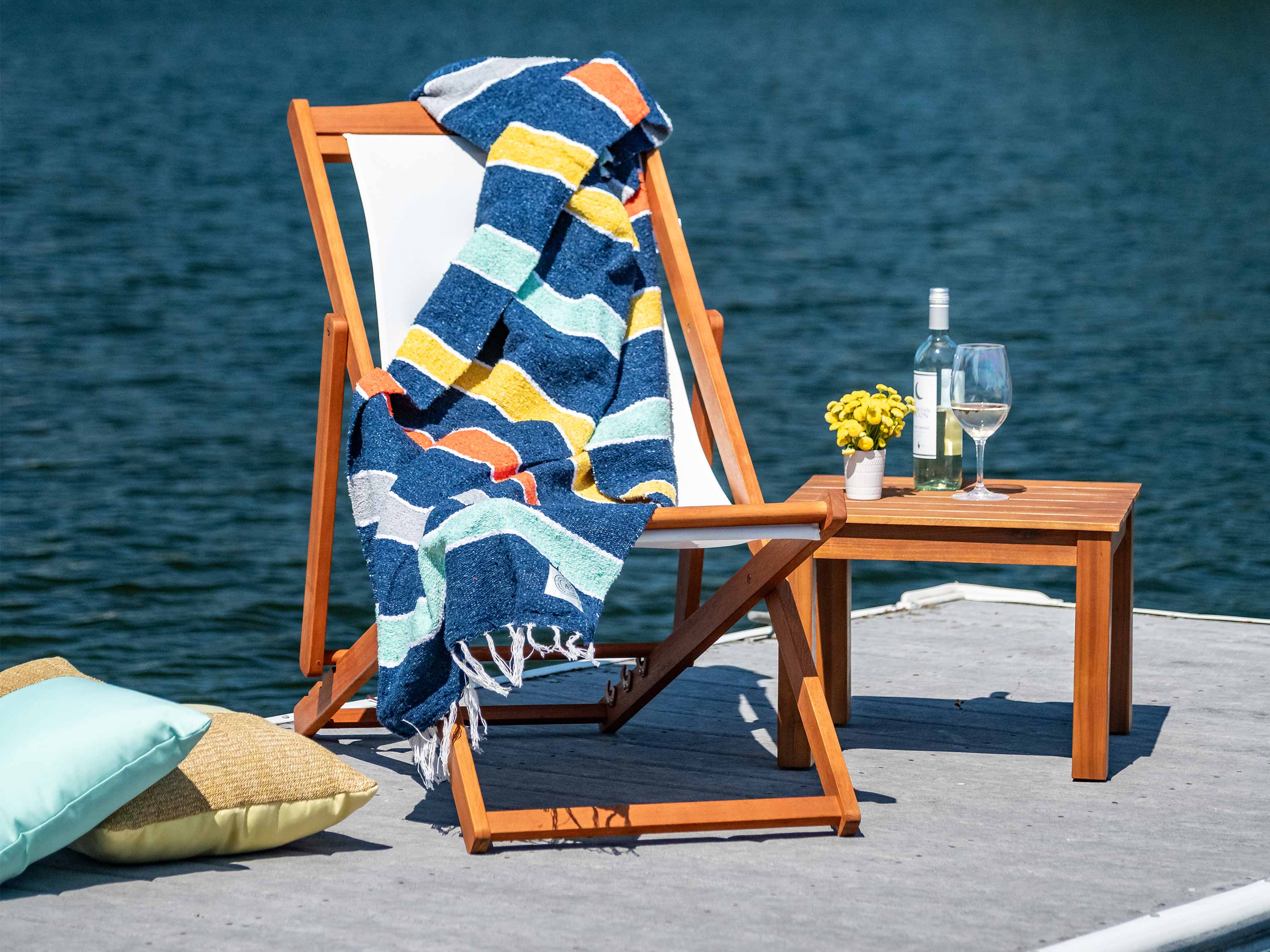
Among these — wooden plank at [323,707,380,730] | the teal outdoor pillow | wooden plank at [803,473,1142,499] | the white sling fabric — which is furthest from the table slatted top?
the teal outdoor pillow

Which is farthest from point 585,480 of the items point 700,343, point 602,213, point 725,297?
point 725,297

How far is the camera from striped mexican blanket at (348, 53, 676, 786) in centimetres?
252

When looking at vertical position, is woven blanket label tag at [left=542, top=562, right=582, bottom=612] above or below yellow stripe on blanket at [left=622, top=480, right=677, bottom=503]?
below

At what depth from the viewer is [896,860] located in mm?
2469

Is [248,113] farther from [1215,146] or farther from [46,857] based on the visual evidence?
[46,857]

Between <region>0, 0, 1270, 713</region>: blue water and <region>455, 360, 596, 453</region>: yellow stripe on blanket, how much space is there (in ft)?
5.83

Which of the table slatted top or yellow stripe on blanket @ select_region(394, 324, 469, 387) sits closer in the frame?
the table slatted top

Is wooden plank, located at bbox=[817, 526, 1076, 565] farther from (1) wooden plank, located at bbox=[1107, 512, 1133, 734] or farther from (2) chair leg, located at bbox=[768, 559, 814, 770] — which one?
(1) wooden plank, located at bbox=[1107, 512, 1133, 734]

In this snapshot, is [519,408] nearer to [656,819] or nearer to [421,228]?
[421,228]

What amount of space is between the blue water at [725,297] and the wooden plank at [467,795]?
206 cm

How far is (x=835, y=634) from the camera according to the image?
3.20 meters

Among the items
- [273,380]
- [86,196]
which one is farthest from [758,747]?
[86,196]

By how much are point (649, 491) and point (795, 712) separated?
0.43 meters

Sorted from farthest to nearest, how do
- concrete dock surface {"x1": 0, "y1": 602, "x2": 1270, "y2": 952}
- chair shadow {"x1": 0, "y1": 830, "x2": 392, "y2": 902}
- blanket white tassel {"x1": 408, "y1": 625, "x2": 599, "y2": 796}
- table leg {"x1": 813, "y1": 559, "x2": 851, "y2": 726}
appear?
table leg {"x1": 813, "y1": 559, "x2": 851, "y2": 726} < blanket white tassel {"x1": 408, "y1": 625, "x2": 599, "y2": 796} < chair shadow {"x1": 0, "y1": 830, "x2": 392, "y2": 902} < concrete dock surface {"x1": 0, "y1": 602, "x2": 1270, "y2": 952}
